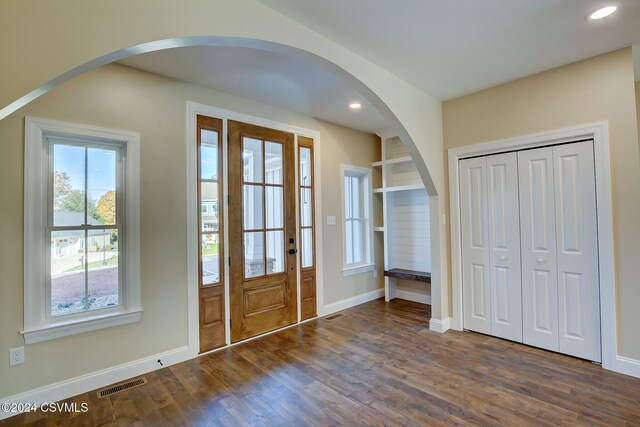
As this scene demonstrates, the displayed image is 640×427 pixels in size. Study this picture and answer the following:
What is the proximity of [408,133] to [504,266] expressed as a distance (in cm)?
174

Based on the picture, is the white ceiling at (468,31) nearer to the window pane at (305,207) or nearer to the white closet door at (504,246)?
the white closet door at (504,246)

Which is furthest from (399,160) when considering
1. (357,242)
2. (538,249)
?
(538,249)

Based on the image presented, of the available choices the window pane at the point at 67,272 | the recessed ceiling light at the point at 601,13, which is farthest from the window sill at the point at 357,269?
the recessed ceiling light at the point at 601,13

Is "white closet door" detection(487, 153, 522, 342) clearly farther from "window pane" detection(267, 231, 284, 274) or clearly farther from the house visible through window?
the house visible through window

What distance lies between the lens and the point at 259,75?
2896 mm

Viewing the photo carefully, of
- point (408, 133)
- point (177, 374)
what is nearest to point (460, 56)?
point (408, 133)

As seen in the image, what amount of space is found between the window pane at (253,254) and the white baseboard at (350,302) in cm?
118

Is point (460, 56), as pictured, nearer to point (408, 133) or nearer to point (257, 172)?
point (408, 133)

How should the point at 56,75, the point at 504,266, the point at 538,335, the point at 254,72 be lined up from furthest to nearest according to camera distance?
the point at 504,266, the point at 538,335, the point at 254,72, the point at 56,75

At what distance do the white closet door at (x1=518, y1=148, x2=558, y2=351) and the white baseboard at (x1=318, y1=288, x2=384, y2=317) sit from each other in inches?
84.9

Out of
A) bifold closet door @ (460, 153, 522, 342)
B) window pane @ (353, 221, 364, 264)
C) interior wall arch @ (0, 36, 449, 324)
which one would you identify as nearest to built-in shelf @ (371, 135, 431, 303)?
window pane @ (353, 221, 364, 264)

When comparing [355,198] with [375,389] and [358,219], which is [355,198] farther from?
[375,389]

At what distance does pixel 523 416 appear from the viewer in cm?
204

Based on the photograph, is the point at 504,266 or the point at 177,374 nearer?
the point at 177,374
